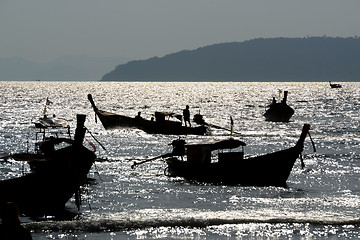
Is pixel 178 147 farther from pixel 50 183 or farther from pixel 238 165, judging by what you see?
pixel 50 183

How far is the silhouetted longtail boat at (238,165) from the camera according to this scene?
37.8 meters

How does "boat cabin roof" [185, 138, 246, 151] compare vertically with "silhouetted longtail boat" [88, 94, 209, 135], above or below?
above

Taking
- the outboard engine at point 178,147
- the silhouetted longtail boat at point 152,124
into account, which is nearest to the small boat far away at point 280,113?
the silhouetted longtail boat at point 152,124

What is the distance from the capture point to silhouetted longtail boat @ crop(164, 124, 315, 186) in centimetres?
3778

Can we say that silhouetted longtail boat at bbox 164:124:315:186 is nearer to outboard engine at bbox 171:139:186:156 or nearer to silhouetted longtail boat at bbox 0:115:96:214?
outboard engine at bbox 171:139:186:156

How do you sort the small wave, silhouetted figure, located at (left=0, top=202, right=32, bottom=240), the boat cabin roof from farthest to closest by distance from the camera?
the boat cabin roof < the small wave < silhouetted figure, located at (left=0, top=202, right=32, bottom=240)

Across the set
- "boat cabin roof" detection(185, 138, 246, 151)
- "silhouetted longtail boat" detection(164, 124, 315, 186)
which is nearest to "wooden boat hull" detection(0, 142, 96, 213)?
"boat cabin roof" detection(185, 138, 246, 151)

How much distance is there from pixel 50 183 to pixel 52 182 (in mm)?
99

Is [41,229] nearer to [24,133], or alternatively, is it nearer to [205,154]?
[205,154]

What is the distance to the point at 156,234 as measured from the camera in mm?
26516

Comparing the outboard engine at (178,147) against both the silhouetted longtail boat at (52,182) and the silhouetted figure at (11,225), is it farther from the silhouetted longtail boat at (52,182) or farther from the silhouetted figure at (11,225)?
the silhouetted figure at (11,225)

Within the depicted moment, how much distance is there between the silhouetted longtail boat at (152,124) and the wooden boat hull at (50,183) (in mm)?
42617

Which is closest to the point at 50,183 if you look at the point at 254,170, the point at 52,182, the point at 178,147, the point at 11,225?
the point at 52,182

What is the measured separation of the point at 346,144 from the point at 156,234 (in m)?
47.1
